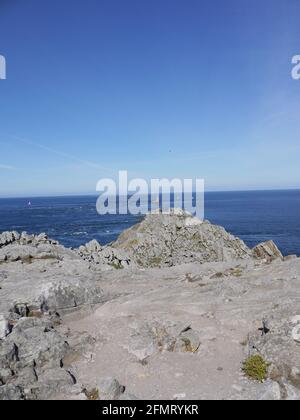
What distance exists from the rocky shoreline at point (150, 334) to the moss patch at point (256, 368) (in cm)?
6

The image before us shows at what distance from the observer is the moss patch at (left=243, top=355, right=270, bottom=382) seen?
47.4 feet

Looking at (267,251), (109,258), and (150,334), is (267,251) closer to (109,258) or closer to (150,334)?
(109,258)

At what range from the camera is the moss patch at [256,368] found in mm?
14453

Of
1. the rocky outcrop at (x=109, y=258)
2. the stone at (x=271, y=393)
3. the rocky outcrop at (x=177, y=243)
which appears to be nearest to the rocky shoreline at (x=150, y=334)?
the stone at (x=271, y=393)

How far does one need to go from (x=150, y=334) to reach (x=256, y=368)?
5.63m

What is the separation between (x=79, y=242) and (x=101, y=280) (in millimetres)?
58438

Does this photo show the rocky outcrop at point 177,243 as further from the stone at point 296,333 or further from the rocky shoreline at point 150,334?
the stone at point 296,333

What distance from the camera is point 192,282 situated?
27.4 metres

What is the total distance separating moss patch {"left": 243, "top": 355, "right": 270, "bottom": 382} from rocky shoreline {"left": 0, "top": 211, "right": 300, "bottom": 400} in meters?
0.06

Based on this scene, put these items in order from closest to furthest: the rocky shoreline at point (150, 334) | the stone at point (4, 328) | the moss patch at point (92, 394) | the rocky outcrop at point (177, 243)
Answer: the moss patch at point (92, 394) → the rocky shoreline at point (150, 334) → the stone at point (4, 328) → the rocky outcrop at point (177, 243)

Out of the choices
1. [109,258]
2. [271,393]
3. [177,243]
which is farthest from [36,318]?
[177,243]
